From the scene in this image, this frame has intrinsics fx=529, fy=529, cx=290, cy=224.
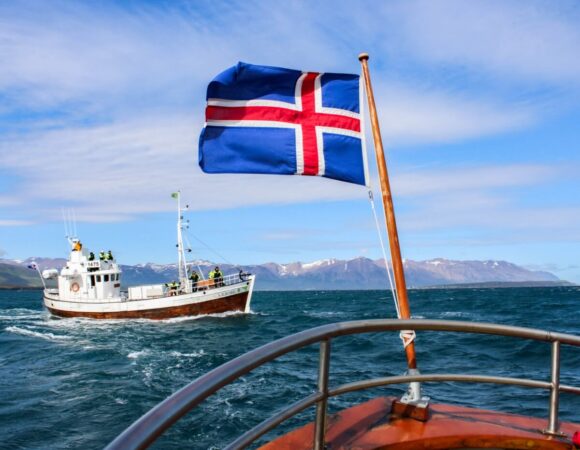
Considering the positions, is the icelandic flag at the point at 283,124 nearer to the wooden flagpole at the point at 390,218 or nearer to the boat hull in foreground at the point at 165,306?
the wooden flagpole at the point at 390,218

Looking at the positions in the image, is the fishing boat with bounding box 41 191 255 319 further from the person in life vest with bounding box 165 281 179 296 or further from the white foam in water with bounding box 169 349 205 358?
the white foam in water with bounding box 169 349 205 358

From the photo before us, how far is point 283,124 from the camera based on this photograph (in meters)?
5.58

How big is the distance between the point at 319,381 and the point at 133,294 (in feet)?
148

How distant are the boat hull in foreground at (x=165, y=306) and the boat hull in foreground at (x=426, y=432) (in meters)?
40.8

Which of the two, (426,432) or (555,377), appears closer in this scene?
(555,377)

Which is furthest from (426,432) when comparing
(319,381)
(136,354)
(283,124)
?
(136,354)

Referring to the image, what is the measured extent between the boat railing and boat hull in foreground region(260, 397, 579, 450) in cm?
18

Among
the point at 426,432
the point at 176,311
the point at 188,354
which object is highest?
the point at 426,432

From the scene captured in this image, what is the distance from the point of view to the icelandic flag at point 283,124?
548cm

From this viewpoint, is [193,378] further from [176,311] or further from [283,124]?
[176,311]

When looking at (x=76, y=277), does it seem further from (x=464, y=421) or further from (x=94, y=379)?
(x=464, y=421)

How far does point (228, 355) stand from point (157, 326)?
56.4ft

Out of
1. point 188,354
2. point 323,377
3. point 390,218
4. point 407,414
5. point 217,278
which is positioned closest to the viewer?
point 323,377

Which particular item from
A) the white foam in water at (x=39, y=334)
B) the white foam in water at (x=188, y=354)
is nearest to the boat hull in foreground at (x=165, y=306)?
the white foam in water at (x=39, y=334)
